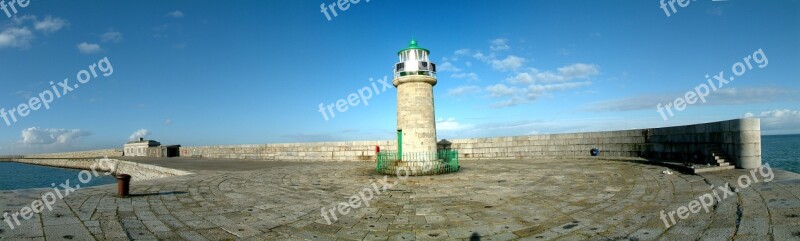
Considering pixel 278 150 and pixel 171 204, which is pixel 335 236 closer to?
pixel 171 204

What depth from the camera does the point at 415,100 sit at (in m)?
11.8

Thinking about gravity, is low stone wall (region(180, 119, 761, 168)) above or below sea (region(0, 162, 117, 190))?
above

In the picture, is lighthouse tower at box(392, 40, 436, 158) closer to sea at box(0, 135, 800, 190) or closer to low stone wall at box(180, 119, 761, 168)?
low stone wall at box(180, 119, 761, 168)

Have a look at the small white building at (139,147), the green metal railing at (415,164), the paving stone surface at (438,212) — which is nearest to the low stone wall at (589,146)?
the paving stone surface at (438,212)

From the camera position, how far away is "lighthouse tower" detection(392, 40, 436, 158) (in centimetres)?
1176

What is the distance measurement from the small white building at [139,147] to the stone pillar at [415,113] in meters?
31.6

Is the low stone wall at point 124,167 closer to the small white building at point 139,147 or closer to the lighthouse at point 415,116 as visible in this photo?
the small white building at point 139,147

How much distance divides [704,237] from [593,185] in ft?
13.4

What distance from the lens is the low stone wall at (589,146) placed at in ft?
29.8

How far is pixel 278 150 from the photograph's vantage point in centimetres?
2297

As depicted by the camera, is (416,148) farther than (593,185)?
Yes

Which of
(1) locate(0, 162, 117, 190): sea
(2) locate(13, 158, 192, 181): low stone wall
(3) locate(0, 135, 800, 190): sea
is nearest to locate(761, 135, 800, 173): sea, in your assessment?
(3) locate(0, 135, 800, 190): sea

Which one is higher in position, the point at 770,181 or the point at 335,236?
the point at 770,181

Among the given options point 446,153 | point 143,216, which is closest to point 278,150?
point 446,153
